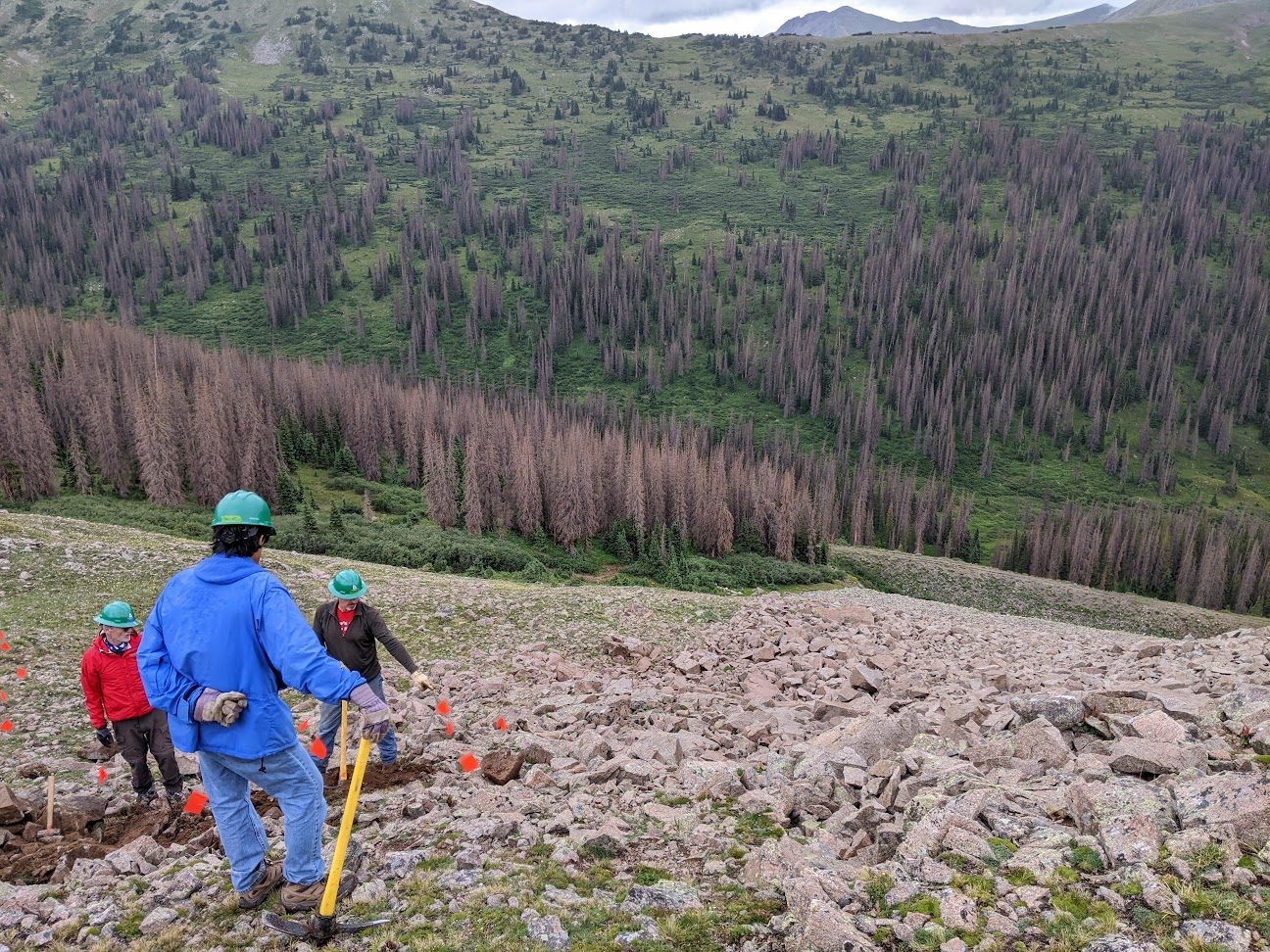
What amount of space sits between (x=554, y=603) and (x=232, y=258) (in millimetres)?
211931

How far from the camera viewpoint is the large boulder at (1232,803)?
691cm

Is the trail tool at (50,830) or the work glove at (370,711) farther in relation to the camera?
the trail tool at (50,830)

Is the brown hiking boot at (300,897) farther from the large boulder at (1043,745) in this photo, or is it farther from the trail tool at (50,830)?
the large boulder at (1043,745)

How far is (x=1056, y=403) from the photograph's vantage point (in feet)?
534

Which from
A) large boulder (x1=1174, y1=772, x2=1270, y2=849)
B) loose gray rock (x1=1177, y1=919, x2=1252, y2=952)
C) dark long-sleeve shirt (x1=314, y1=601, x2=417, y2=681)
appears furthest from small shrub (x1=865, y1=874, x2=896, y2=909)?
dark long-sleeve shirt (x1=314, y1=601, x2=417, y2=681)

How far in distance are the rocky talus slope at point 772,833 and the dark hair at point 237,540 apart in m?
3.91

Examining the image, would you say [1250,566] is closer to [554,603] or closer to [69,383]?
[554,603]

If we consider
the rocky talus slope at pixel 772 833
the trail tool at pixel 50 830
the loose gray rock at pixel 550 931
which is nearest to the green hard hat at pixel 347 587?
the rocky talus slope at pixel 772 833

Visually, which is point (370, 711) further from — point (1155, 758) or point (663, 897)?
point (1155, 758)

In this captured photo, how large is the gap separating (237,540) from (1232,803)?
10.8 m

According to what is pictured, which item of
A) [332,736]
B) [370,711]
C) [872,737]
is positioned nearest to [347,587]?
[332,736]

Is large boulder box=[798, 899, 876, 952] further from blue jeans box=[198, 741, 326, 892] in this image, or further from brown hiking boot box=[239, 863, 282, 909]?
brown hiking boot box=[239, 863, 282, 909]

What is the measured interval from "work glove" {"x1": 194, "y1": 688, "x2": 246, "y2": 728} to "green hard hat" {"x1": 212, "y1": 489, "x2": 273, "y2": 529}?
5.30 ft

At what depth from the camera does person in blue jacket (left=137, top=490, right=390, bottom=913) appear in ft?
21.5
